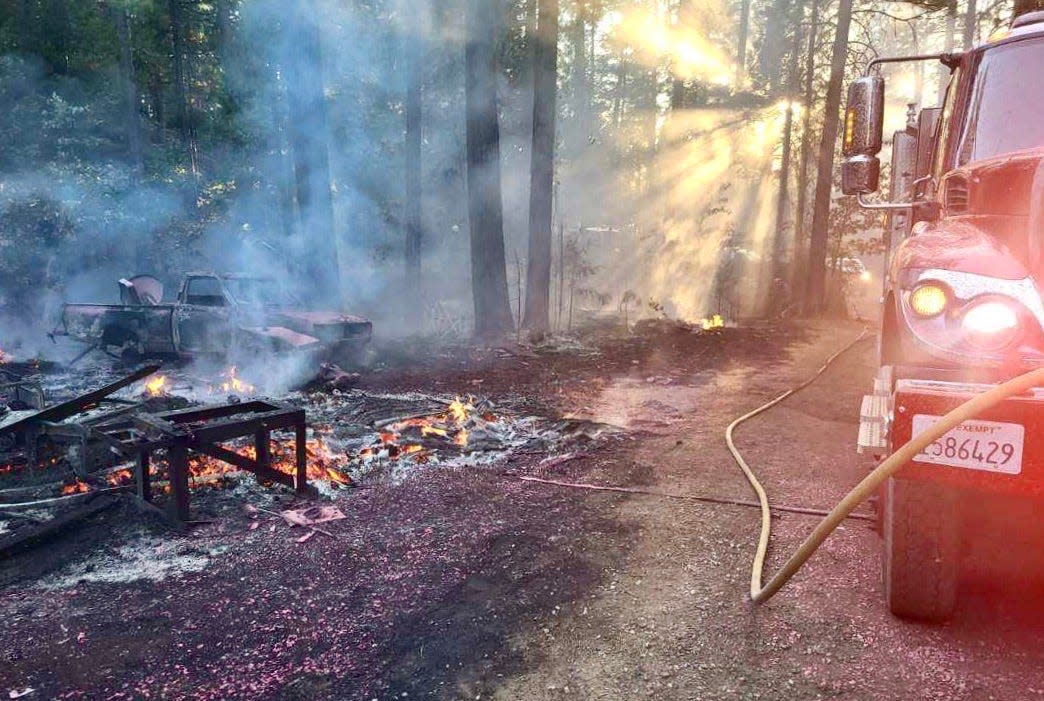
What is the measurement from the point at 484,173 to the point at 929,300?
11671 millimetres

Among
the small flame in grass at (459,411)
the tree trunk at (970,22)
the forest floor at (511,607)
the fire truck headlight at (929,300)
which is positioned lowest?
the forest floor at (511,607)

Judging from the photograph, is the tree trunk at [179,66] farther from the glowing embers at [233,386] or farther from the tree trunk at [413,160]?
the glowing embers at [233,386]

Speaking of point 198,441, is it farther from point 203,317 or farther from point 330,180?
point 330,180

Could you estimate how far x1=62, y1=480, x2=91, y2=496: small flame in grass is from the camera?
5.47 meters

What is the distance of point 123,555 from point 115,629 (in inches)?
40.9

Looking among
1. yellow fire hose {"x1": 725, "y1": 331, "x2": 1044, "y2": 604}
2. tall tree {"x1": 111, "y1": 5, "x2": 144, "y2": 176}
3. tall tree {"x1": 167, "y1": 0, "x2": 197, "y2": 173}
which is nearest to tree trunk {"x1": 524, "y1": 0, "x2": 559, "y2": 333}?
yellow fire hose {"x1": 725, "y1": 331, "x2": 1044, "y2": 604}

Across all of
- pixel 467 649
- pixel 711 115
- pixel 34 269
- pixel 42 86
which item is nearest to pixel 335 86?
pixel 42 86

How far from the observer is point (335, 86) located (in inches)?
909

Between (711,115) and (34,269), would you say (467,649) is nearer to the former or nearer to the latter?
(34,269)

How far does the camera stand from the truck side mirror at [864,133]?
4645 millimetres

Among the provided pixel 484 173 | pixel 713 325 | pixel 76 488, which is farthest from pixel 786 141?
pixel 76 488

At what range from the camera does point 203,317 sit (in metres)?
11.0

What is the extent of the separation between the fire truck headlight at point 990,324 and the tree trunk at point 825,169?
54.4ft

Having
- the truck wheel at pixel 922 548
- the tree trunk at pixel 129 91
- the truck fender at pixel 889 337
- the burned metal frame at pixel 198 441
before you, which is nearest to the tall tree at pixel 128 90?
the tree trunk at pixel 129 91
